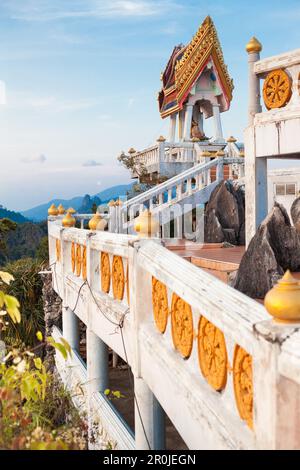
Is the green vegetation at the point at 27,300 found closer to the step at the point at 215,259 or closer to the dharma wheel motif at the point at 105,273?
the step at the point at 215,259

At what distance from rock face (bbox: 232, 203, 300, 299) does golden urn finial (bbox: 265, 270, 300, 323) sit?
4482mm

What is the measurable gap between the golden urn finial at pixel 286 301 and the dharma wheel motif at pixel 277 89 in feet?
20.2

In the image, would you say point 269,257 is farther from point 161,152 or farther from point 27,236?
point 27,236

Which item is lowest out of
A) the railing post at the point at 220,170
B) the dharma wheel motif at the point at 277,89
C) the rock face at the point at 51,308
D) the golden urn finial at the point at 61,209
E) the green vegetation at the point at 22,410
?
the rock face at the point at 51,308

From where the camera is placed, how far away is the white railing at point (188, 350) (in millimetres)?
2533

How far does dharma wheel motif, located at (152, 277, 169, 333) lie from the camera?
182 inches

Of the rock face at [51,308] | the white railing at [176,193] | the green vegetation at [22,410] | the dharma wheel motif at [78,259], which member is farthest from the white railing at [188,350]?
the white railing at [176,193]

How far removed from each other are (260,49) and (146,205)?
800 cm

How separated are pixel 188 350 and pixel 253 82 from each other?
240 inches

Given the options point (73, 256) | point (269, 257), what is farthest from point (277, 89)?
point (73, 256)

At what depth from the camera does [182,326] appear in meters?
4.14

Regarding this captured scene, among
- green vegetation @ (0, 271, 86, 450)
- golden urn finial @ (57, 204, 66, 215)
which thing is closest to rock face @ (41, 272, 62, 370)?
golden urn finial @ (57, 204, 66, 215)

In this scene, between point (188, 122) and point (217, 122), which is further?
point (217, 122)
